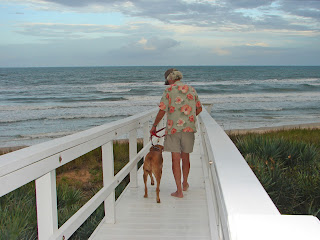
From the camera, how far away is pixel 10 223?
3.65m

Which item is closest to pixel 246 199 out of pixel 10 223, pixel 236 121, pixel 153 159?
pixel 10 223

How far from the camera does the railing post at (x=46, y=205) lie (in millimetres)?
2156

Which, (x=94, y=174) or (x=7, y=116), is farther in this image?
(x=7, y=116)

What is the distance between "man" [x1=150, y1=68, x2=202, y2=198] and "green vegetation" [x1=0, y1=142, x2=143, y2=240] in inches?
47.7

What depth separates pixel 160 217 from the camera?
4.37m

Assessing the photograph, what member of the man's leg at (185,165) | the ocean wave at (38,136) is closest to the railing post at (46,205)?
the man's leg at (185,165)

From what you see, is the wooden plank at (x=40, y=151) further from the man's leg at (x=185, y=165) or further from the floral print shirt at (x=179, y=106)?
the man's leg at (x=185, y=165)

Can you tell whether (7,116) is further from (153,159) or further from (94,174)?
(153,159)

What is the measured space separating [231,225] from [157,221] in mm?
3411

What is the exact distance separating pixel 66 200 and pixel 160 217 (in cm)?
181

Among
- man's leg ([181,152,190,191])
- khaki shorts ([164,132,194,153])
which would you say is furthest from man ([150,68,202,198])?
man's leg ([181,152,190,191])

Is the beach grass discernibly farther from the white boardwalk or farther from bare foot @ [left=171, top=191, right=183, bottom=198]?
bare foot @ [left=171, top=191, right=183, bottom=198]

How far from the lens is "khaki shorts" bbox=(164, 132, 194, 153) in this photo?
5281 millimetres

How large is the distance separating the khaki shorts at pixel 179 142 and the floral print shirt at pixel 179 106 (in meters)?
0.08
